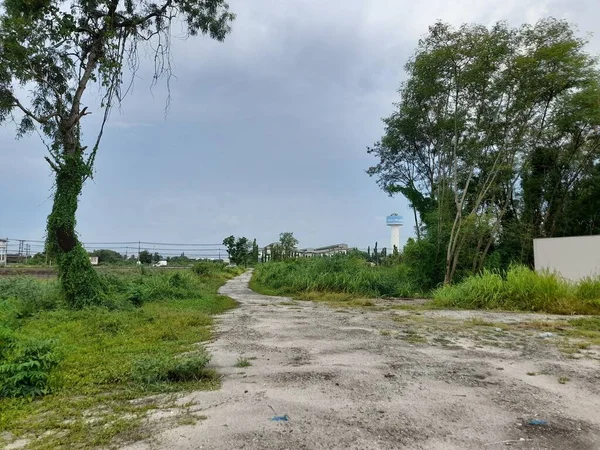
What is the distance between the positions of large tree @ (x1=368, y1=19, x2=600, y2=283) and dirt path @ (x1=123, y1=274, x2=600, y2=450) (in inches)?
334

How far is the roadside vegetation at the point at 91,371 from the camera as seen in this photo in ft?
8.40

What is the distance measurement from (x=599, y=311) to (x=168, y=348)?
25.5 ft

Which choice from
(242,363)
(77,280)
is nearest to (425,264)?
(77,280)

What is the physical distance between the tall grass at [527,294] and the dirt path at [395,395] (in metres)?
3.62

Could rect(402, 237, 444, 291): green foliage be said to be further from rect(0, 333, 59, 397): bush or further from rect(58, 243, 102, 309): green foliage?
rect(0, 333, 59, 397): bush

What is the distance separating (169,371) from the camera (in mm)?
3432

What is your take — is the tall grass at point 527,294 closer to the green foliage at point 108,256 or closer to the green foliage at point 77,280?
the green foliage at point 77,280

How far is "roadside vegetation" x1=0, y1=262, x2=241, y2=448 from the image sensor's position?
2.56 metres

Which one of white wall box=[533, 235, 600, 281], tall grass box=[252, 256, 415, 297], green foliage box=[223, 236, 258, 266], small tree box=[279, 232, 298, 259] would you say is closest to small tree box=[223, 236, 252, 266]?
green foliage box=[223, 236, 258, 266]

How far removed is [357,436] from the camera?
2.35 m

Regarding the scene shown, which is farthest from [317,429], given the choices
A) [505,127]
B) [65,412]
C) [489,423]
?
[505,127]

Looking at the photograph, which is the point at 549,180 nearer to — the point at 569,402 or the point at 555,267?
the point at 555,267

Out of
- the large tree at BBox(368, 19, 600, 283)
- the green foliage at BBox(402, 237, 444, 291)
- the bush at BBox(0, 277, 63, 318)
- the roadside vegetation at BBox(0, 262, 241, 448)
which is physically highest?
the large tree at BBox(368, 19, 600, 283)

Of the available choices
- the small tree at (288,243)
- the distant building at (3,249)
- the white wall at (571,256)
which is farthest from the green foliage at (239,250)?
the white wall at (571,256)
